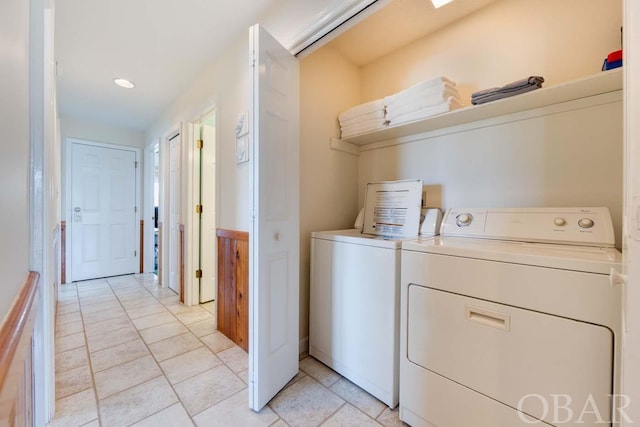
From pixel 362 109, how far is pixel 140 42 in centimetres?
178

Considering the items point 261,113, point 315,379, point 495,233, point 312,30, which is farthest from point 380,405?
point 312,30

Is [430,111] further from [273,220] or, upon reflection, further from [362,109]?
[273,220]

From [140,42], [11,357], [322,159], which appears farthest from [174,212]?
[11,357]

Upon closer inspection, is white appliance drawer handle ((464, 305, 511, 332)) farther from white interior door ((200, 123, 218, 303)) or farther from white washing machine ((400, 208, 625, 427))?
white interior door ((200, 123, 218, 303))

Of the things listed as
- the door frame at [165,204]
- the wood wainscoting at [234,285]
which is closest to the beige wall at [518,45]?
the wood wainscoting at [234,285]

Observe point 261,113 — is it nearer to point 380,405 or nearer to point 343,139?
point 343,139

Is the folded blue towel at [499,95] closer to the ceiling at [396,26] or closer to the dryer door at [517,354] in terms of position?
the ceiling at [396,26]

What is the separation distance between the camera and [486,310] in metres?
1.06

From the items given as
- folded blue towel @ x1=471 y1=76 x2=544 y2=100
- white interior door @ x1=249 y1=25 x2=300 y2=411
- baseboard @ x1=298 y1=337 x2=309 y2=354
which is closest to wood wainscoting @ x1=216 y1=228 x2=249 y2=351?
baseboard @ x1=298 y1=337 x2=309 y2=354

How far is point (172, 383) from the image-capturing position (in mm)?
1591

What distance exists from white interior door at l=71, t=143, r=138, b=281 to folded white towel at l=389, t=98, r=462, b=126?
4.29m

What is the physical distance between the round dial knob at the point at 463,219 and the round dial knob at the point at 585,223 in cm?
A: 45

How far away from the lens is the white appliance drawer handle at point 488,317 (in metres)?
1.02

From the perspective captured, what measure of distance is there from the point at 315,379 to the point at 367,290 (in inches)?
26.5
